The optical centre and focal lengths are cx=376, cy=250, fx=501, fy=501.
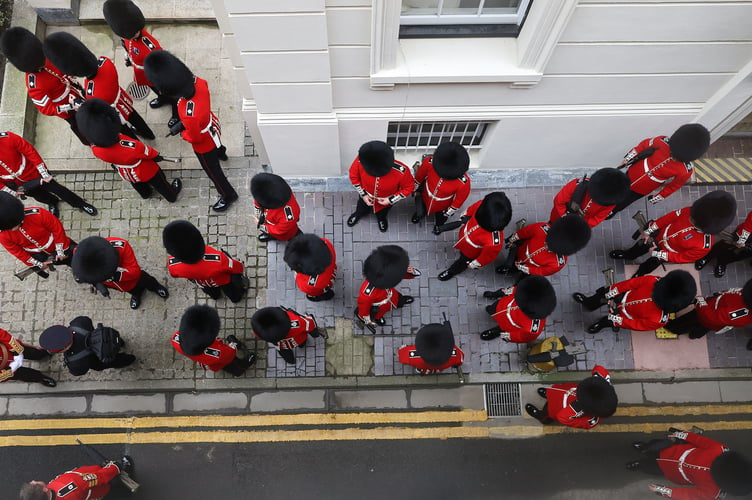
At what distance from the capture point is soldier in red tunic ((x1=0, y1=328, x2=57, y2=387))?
647 cm

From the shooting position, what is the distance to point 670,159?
6.84 meters

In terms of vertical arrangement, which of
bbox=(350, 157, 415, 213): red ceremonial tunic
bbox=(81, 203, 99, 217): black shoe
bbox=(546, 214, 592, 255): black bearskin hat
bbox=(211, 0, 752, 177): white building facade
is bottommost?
bbox=(546, 214, 592, 255): black bearskin hat

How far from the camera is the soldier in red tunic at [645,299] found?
6.00 meters

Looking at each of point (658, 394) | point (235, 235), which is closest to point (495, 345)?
point (658, 394)

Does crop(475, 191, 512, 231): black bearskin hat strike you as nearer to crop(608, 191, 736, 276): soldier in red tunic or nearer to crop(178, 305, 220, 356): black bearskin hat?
crop(608, 191, 736, 276): soldier in red tunic

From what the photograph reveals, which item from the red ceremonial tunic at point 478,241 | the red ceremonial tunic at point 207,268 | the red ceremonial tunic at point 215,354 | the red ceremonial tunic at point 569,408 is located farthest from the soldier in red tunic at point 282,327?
the red ceremonial tunic at point 569,408

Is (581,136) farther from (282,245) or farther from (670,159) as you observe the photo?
(282,245)

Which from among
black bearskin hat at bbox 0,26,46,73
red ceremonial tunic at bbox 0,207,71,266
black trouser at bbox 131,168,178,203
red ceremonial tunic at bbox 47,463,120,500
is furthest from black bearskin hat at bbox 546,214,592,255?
black bearskin hat at bbox 0,26,46,73

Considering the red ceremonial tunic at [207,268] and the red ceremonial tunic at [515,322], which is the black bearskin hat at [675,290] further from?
the red ceremonial tunic at [207,268]

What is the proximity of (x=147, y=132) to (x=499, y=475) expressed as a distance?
7.97 m

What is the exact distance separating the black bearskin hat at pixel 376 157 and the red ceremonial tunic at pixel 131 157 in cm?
326

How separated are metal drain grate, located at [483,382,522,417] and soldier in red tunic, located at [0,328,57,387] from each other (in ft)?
21.5

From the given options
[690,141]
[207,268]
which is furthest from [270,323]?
[690,141]

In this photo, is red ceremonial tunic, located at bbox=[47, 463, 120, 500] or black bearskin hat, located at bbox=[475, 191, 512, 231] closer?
red ceremonial tunic, located at bbox=[47, 463, 120, 500]
